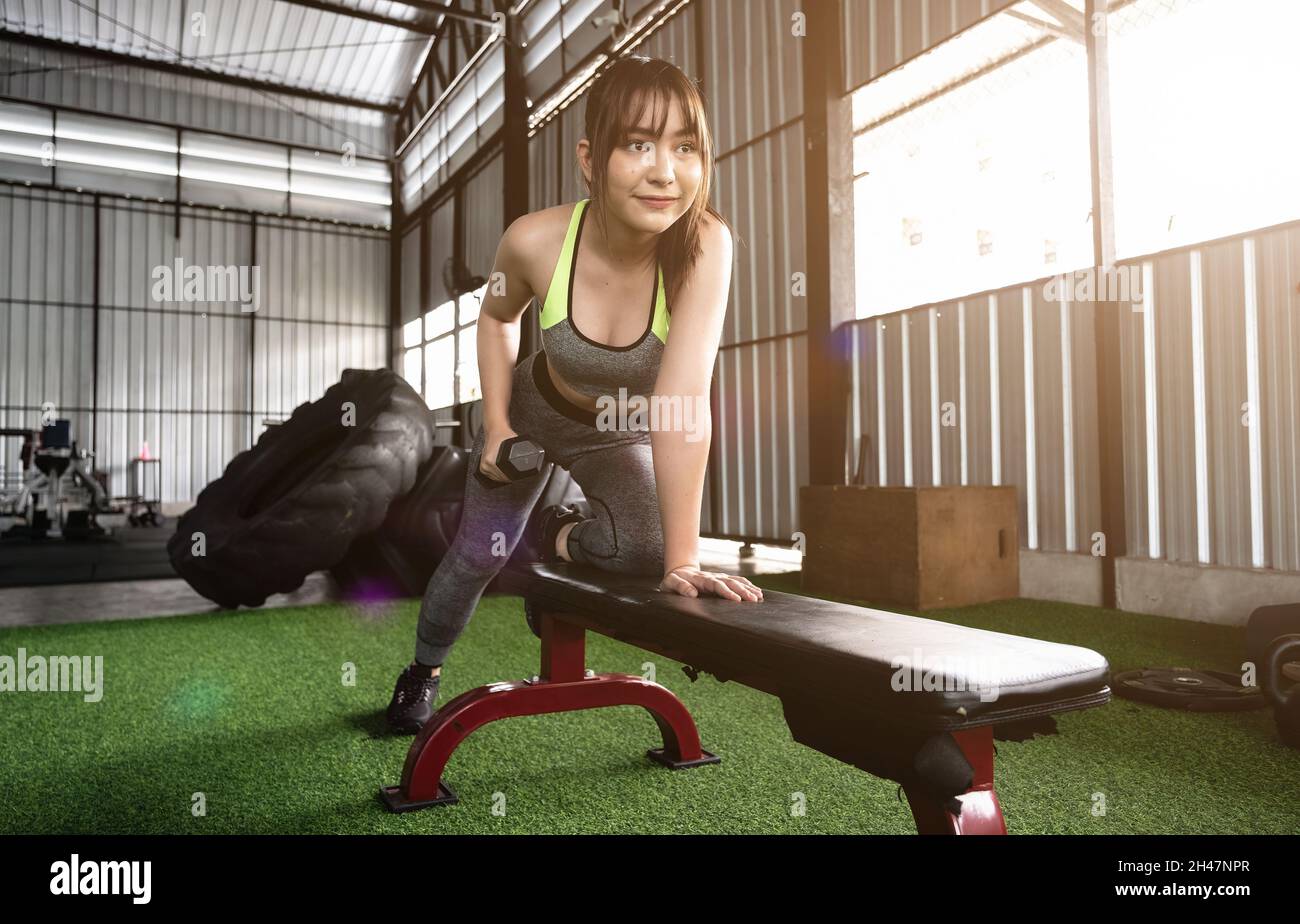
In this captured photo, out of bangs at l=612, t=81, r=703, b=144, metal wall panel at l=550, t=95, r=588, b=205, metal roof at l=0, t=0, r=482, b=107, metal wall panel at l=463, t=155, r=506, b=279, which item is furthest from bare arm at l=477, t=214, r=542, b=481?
metal roof at l=0, t=0, r=482, b=107

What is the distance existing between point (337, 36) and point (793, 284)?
28.6 feet

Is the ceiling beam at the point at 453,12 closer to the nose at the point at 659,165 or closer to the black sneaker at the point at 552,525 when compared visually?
the black sneaker at the point at 552,525

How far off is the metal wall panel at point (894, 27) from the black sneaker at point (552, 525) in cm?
340

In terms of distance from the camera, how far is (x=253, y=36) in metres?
10.6

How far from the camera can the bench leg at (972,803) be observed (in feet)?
2.44

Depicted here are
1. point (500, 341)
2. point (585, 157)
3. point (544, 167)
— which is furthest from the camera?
point (544, 167)

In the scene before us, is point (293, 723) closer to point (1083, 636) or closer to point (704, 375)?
point (704, 375)

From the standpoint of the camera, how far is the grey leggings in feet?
4.57

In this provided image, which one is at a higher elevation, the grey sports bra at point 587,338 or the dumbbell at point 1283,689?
the grey sports bra at point 587,338

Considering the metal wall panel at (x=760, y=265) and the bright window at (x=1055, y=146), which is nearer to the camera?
the bright window at (x=1055, y=146)

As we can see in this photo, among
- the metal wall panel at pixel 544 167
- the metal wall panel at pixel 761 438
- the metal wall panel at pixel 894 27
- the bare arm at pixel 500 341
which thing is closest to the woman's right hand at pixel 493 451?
the bare arm at pixel 500 341

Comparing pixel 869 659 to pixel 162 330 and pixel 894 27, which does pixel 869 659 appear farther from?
pixel 162 330

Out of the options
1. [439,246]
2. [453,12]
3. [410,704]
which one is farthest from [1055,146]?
[439,246]

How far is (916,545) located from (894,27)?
Result: 9.24 ft
